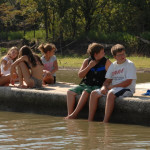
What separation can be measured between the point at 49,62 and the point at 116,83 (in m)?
2.80

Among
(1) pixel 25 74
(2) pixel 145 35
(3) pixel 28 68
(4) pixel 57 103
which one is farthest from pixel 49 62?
(2) pixel 145 35

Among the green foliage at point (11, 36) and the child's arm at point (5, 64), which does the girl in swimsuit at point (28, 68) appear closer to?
the child's arm at point (5, 64)

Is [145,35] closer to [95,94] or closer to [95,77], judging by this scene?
[95,77]

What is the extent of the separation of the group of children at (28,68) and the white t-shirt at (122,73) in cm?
192

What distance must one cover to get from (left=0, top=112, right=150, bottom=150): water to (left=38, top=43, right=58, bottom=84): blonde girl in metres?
1.77

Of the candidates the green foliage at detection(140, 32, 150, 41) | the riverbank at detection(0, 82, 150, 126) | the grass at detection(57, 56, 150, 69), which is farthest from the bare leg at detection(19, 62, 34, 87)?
the green foliage at detection(140, 32, 150, 41)

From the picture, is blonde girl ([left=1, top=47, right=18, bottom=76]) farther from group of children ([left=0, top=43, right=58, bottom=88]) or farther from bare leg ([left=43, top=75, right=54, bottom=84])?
bare leg ([left=43, top=75, right=54, bottom=84])

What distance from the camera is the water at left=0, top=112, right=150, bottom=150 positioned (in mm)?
6461

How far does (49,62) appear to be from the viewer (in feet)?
35.3

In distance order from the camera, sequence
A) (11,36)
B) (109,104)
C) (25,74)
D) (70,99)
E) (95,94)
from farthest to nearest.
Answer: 1. (11,36)
2. (25,74)
3. (70,99)
4. (95,94)
5. (109,104)

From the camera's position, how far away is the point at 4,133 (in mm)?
7363

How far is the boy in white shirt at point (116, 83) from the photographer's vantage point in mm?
8000

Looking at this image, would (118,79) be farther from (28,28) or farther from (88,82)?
(28,28)

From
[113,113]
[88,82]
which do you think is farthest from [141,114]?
[88,82]
